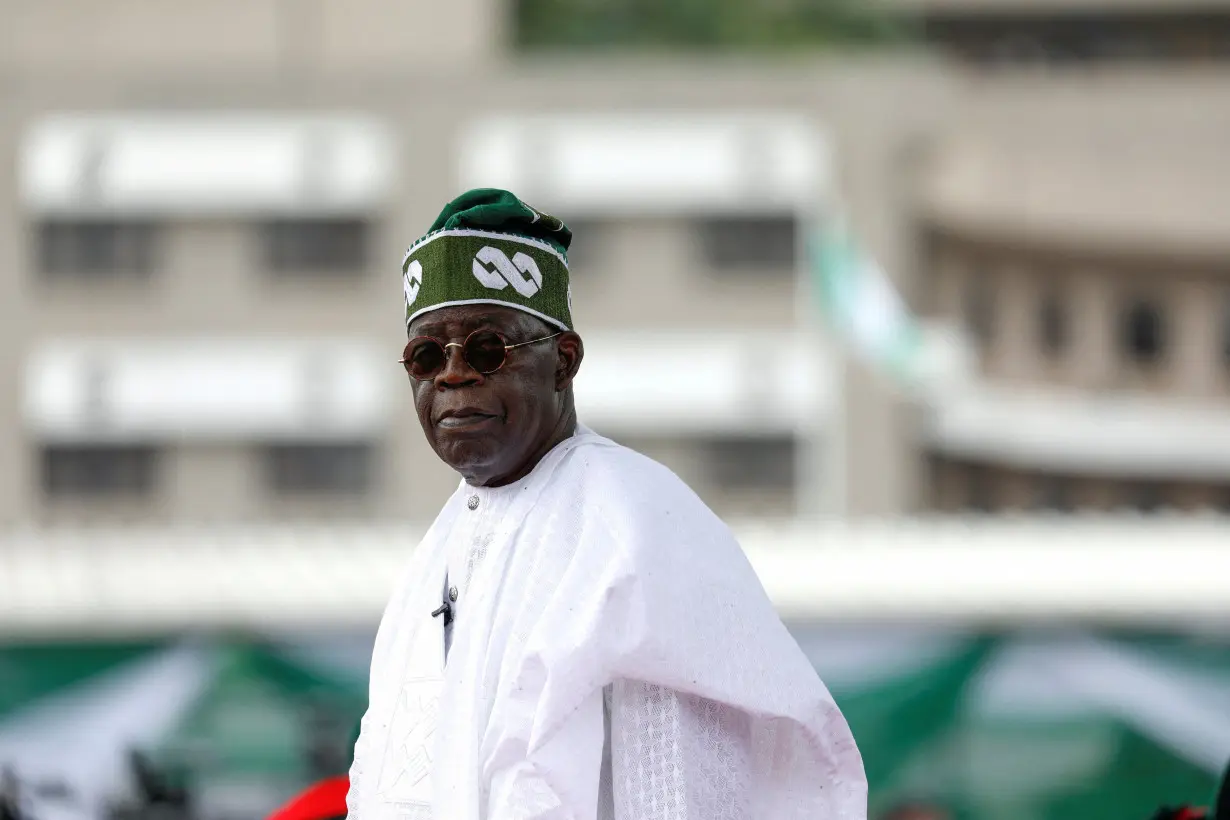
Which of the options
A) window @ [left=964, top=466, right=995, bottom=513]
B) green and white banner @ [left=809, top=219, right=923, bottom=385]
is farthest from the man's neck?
window @ [left=964, top=466, right=995, bottom=513]

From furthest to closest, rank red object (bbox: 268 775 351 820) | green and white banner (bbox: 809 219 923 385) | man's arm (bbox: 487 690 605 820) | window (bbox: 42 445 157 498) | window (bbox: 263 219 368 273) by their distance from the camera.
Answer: window (bbox: 42 445 157 498), window (bbox: 263 219 368 273), green and white banner (bbox: 809 219 923 385), red object (bbox: 268 775 351 820), man's arm (bbox: 487 690 605 820)

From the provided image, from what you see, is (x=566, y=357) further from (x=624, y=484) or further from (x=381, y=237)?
(x=381, y=237)

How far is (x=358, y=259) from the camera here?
2702 centimetres

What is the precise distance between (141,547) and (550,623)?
962cm

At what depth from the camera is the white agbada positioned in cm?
235

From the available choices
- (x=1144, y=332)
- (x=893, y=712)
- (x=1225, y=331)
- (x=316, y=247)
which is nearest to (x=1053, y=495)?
(x=1144, y=332)

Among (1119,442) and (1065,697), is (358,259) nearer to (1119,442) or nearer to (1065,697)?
(1119,442)

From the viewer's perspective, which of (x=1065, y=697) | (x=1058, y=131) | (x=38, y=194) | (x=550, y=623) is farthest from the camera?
(x=1058, y=131)

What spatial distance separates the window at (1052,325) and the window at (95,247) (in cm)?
1404

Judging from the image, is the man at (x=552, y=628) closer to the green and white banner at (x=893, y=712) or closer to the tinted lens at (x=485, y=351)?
the tinted lens at (x=485, y=351)

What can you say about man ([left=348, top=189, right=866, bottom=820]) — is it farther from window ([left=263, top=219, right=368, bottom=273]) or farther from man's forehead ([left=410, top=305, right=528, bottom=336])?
window ([left=263, top=219, right=368, bottom=273])

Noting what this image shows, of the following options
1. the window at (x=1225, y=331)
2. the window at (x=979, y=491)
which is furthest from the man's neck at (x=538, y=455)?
the window at (x=1225, y=331)

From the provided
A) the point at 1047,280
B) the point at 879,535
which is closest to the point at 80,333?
the point at 1047,280

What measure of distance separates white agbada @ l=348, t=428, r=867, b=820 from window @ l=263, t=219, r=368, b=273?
80.8ft
